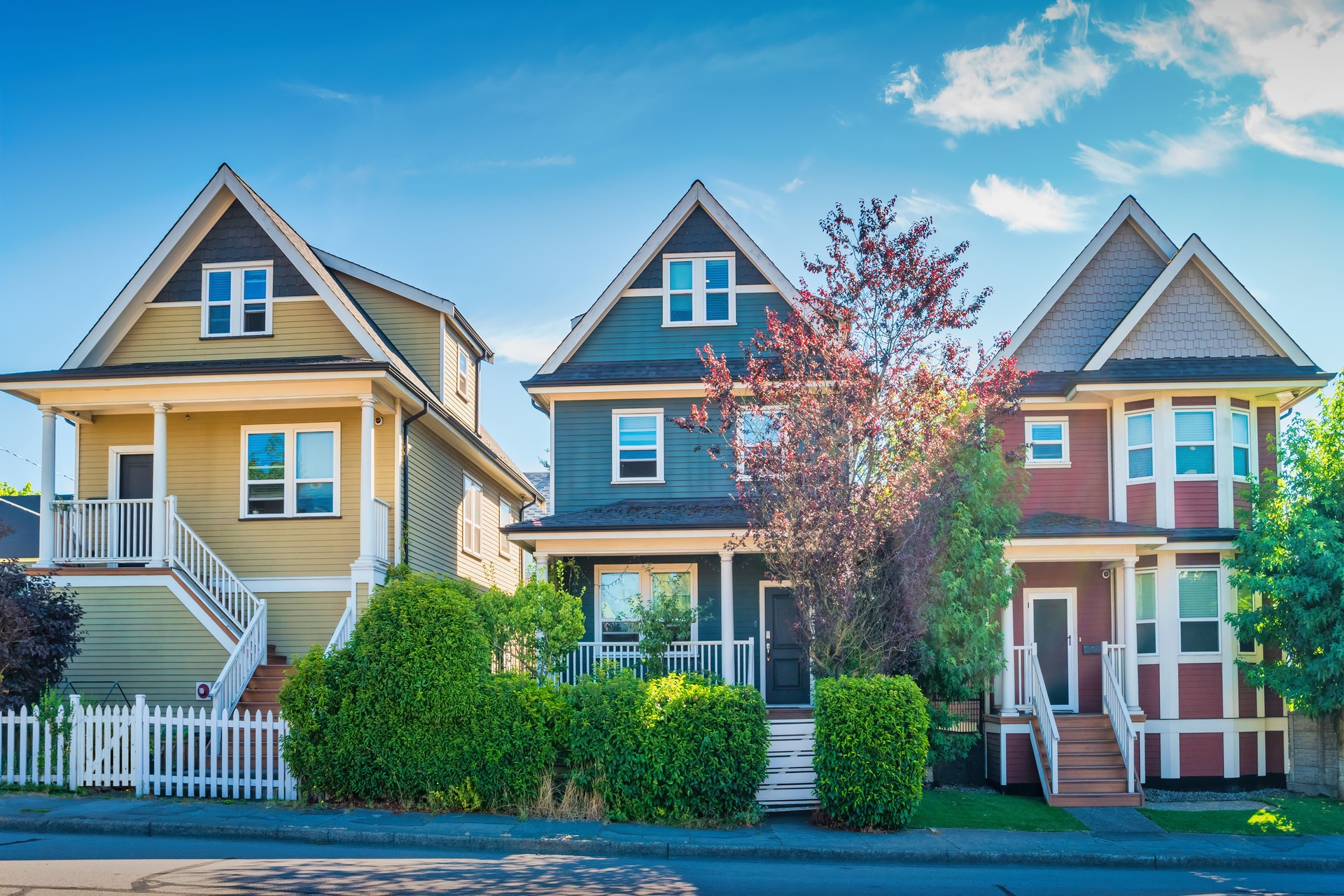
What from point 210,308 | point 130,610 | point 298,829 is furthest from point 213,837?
point 210,308

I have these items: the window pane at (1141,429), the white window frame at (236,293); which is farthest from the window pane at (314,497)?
the window pane at (1141,429)

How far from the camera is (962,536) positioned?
1675 centimetres

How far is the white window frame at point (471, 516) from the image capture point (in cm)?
2584

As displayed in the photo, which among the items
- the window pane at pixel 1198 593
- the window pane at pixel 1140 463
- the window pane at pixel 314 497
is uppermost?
the window pane at pixel 1140 463

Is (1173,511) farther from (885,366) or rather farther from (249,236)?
(249,236)

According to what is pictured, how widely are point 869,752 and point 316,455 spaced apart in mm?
12087

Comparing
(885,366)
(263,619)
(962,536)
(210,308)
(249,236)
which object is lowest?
(263,619)

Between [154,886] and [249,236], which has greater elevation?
[249,236]

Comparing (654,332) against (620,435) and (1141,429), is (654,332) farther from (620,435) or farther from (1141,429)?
(1141,429)

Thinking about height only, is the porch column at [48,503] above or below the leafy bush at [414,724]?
above

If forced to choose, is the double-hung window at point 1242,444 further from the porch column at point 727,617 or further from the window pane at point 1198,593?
the porch column at point 727,617

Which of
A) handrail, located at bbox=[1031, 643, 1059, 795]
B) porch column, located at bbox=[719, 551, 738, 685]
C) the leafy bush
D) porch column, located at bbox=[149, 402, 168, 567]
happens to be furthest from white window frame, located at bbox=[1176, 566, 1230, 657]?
porch column, located at bbox=[149, 402, 168, 567]

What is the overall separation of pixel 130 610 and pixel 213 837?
7.50 m

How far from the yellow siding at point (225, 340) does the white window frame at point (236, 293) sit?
114 millimetres
